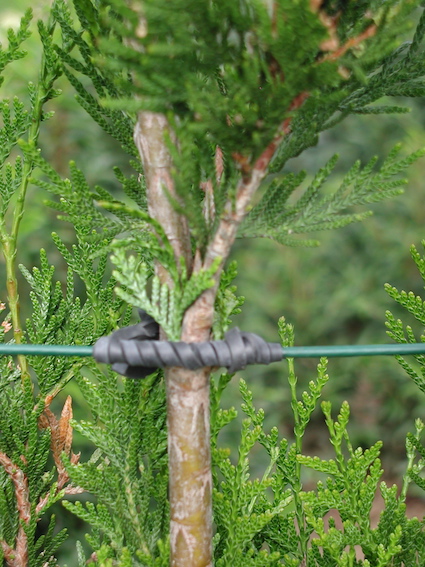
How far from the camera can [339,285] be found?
360 cm

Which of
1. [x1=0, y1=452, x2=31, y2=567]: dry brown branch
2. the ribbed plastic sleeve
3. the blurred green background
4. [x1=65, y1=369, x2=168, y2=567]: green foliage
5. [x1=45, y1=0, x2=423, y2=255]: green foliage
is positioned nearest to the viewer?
[x1=45, y1=0, x2=423, y2=255]: green foliage

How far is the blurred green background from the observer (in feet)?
10.9

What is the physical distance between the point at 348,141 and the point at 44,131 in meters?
2.14

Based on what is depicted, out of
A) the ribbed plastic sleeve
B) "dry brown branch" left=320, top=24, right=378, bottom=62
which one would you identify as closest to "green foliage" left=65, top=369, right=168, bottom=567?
the ribbed plastic sleeve

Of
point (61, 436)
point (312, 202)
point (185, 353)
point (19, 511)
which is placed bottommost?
point (19, 511)

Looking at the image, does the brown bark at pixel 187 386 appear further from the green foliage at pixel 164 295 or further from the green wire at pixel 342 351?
the green wire at pixel 342 351

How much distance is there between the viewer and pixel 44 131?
3.12 m

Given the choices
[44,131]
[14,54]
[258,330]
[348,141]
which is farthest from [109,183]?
[14,54]

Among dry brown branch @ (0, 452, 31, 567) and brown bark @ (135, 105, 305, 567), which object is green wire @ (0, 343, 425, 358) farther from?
dry brown branch @ (0, 452, 31, 567)

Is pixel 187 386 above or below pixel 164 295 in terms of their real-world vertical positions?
below

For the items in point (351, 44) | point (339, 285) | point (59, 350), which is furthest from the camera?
point (339, 285)

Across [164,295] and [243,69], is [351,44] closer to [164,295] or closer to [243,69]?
[243,69]

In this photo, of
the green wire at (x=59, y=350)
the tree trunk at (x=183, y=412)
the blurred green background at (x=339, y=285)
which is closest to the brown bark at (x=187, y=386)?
the tree trunk at (x=183, y=412)

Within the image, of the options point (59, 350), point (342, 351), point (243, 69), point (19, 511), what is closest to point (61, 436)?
point (19, 511)
